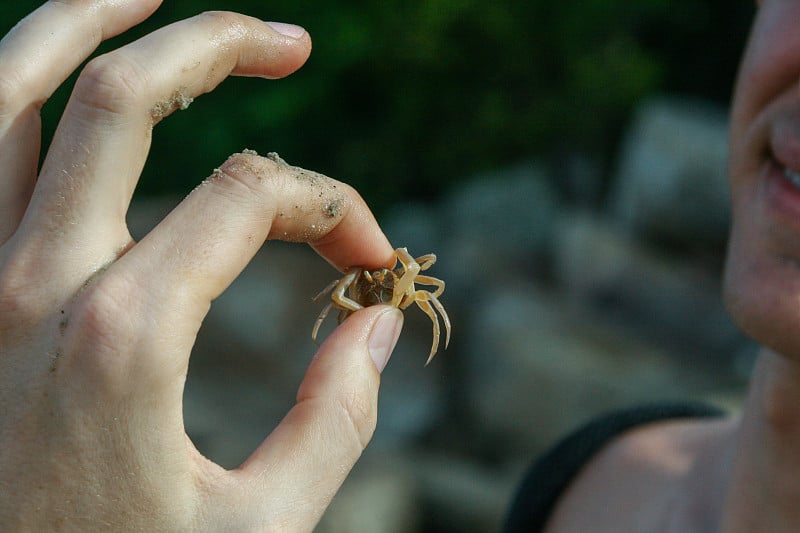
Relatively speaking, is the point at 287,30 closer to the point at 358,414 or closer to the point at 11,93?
the point at 11,93

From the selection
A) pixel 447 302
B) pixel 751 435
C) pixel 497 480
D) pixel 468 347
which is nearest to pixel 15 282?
pixel 751 435

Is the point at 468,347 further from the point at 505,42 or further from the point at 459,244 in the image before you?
the point at 505,42

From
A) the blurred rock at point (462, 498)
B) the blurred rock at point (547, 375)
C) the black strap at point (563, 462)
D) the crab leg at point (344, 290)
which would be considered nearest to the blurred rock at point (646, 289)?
the blurred rock at point (547, 375)

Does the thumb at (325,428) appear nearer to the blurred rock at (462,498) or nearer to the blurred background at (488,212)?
the blurred background at (488,212)

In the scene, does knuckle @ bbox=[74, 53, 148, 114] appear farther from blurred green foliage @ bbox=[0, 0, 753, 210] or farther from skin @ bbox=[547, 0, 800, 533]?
blurred green foliage @ bbox=[0, 0, 753, 210]

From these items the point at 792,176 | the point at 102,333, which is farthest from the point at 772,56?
the point at 102,333

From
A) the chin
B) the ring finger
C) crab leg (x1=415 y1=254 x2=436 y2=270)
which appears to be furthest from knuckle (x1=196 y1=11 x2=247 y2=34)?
the chin
